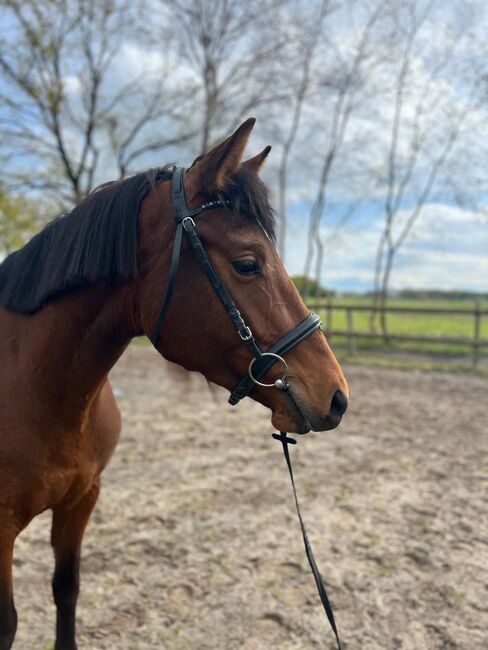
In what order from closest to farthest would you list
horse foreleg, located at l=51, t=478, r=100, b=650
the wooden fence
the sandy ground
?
horse foreleg, located at l=51, t=478, r=100, b=650
the sandy ground
the wooden fence

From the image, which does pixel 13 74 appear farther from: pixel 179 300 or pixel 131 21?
pixel 179 300

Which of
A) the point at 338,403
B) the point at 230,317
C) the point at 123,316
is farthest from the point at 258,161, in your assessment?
the point at 338,403

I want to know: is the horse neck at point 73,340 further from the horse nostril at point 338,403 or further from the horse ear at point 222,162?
the horse nostril at point 338,403

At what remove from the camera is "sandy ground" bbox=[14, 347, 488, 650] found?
105 inches

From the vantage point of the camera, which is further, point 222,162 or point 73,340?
point 73,340

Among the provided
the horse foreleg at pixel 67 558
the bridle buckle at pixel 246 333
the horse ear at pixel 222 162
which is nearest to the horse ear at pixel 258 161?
the horse ear at pixel 222 162

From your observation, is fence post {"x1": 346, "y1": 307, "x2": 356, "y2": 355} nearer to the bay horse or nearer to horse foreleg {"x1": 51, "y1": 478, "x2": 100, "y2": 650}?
horse foreleg {"x1": 51, "y1": 478, "x2": 100, "y2": 650}

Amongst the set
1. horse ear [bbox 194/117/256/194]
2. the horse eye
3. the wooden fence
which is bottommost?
the wooden fence

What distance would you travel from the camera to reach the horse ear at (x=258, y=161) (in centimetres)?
182

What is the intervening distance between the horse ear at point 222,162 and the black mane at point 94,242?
0.12 feet

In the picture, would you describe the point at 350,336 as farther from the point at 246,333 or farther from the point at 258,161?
the point at 246,333

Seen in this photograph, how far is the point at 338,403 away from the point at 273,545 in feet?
7.60

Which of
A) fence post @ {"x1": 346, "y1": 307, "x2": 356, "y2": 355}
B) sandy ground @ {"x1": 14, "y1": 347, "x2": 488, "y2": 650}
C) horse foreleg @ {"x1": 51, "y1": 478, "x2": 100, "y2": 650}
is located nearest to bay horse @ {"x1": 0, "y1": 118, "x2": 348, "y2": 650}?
horse foreleg @ {"x1": 51, "y1": 478, "x2": 100, "y2": 650}

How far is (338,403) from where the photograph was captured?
5.31 feet
